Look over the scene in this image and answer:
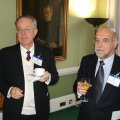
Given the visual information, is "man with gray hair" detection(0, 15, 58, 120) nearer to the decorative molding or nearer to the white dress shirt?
the white dress shirt

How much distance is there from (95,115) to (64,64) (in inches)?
120

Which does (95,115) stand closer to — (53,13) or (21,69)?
(21,69)

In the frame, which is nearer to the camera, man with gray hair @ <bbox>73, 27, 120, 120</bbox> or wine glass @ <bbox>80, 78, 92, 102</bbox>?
wine glass @ <bbox>80, 78, 92, 102</bbox>

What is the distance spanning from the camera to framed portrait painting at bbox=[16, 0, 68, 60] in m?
4.61

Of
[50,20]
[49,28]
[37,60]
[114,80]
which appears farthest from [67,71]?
[114,80]

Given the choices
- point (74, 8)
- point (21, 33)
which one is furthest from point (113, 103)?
point (74, 8)

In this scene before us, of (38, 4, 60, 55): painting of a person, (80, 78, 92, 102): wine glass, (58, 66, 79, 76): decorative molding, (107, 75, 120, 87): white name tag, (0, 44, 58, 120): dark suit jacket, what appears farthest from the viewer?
(58, 66, 79, 76): decorative molding

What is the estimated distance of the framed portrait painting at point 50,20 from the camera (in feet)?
15.1

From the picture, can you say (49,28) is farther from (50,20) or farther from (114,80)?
(114,80)

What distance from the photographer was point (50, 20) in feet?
16.7

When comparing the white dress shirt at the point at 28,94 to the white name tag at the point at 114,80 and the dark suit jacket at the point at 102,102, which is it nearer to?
the dark suit jacket at the point at 102,102

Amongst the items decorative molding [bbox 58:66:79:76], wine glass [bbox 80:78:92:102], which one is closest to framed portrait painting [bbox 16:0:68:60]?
decorative molding [bbox 58:66:79:76]

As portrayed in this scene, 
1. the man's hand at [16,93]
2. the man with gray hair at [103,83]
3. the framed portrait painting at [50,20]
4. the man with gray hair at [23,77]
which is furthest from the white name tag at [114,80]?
the framed portrait painting at [50,20]

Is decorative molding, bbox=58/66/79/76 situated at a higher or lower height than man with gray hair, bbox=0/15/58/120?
lower
